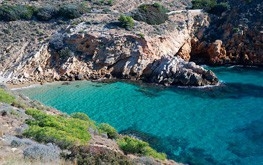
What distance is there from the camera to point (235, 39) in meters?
43.6

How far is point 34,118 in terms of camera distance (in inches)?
751

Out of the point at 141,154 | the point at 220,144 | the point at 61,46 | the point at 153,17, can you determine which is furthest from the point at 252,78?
the point at 141,154

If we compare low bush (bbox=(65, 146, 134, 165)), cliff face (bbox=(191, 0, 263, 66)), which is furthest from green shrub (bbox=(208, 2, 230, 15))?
low bush (bbox=(65, 146, 134, 165))

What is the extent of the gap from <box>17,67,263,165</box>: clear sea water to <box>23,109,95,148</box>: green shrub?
6846 millimetres

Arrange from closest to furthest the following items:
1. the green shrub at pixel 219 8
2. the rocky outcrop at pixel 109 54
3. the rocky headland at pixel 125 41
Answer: the rocky headland at pixel 125 41 → the rocky outcrop at pixel 109 54 → the green shrub at pixel 219 8

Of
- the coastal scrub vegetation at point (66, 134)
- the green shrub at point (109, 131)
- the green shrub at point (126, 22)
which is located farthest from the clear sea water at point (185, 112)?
the green shrub at point (126, 22)

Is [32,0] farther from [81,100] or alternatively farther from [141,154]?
[141,154]

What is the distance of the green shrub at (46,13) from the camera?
4194 cm

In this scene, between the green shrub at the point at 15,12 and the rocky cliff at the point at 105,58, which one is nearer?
the rocky cliff at the point at 105,58

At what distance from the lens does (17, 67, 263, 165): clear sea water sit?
23.0 m

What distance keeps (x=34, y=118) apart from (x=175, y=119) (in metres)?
12.0

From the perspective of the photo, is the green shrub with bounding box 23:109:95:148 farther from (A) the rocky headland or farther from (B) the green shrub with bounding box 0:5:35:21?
(B) the green shrub with bounding box 0:5:35:21

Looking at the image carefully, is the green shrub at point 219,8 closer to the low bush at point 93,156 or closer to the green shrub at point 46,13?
the green shrub at point 46,13

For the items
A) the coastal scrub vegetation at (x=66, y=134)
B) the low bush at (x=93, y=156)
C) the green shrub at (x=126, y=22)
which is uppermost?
the green shrub at (x=126, y=22)
